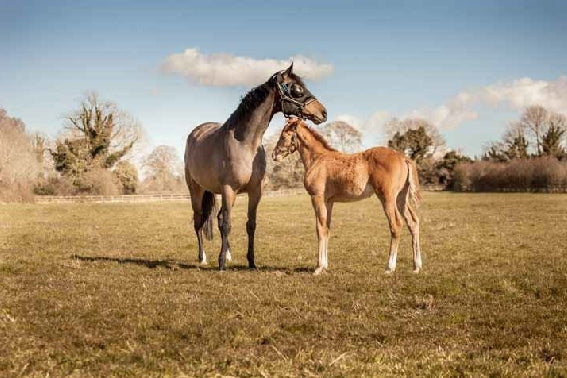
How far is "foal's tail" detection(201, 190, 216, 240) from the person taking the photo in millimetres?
12500

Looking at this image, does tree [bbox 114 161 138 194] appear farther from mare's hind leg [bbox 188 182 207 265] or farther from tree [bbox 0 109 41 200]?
mare's hind leg [bbox 188 182 207 265]

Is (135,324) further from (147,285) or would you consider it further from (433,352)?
(433,352)

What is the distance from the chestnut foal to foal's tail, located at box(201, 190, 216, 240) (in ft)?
9.19

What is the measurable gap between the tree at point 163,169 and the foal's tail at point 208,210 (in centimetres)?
6980

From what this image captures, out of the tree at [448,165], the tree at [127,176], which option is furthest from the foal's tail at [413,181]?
the tree at [448,165]

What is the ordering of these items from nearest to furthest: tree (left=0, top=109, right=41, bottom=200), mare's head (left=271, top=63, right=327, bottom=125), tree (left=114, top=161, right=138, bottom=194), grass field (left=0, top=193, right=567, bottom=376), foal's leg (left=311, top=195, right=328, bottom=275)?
1. grass field (left=0, top=193, right=567, bottom=376)
2. foal's leg (left=311, top=195, right=328, bottom=275)
3. mare's head (left=271, top=63, right=327, bottom=125)
4. tree (left=0, top=109, right=41, bottom=200)
5. tree (left=114, top=161, right=138, bottom=194)

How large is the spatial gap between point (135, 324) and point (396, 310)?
11.5ft

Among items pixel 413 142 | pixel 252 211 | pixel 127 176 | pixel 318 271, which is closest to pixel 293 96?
pixel 252 211

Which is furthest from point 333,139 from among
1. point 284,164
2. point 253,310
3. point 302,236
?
point 253,310

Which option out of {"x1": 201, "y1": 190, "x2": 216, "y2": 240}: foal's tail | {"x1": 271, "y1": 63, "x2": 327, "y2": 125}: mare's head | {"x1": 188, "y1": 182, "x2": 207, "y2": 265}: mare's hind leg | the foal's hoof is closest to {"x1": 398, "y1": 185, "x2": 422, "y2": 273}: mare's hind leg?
the foal's hoof

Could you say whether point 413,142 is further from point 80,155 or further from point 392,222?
point 392,222

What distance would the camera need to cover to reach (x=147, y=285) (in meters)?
8.70

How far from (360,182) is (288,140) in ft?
6.14

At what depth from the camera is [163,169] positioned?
283ft
